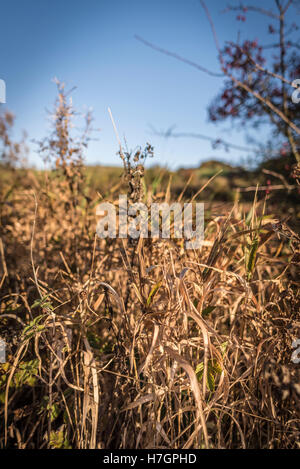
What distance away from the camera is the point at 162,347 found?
99 cm

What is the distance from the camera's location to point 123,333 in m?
1.12

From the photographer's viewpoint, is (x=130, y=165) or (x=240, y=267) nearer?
(x=130, y=165)

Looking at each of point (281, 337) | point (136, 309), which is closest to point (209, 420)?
point (281, 337)

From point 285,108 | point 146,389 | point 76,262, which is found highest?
point 285,108

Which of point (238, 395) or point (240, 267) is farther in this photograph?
point (240, 267)

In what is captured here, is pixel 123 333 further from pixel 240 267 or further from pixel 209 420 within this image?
pixel 240 267

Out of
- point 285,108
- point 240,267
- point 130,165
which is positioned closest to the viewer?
point 130,165

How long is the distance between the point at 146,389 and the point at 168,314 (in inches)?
10.0

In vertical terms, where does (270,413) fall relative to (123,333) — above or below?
below

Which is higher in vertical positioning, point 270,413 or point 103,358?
point 103,358

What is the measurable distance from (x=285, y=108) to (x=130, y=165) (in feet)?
5.39

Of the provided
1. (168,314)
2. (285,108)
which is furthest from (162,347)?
(285,108)
